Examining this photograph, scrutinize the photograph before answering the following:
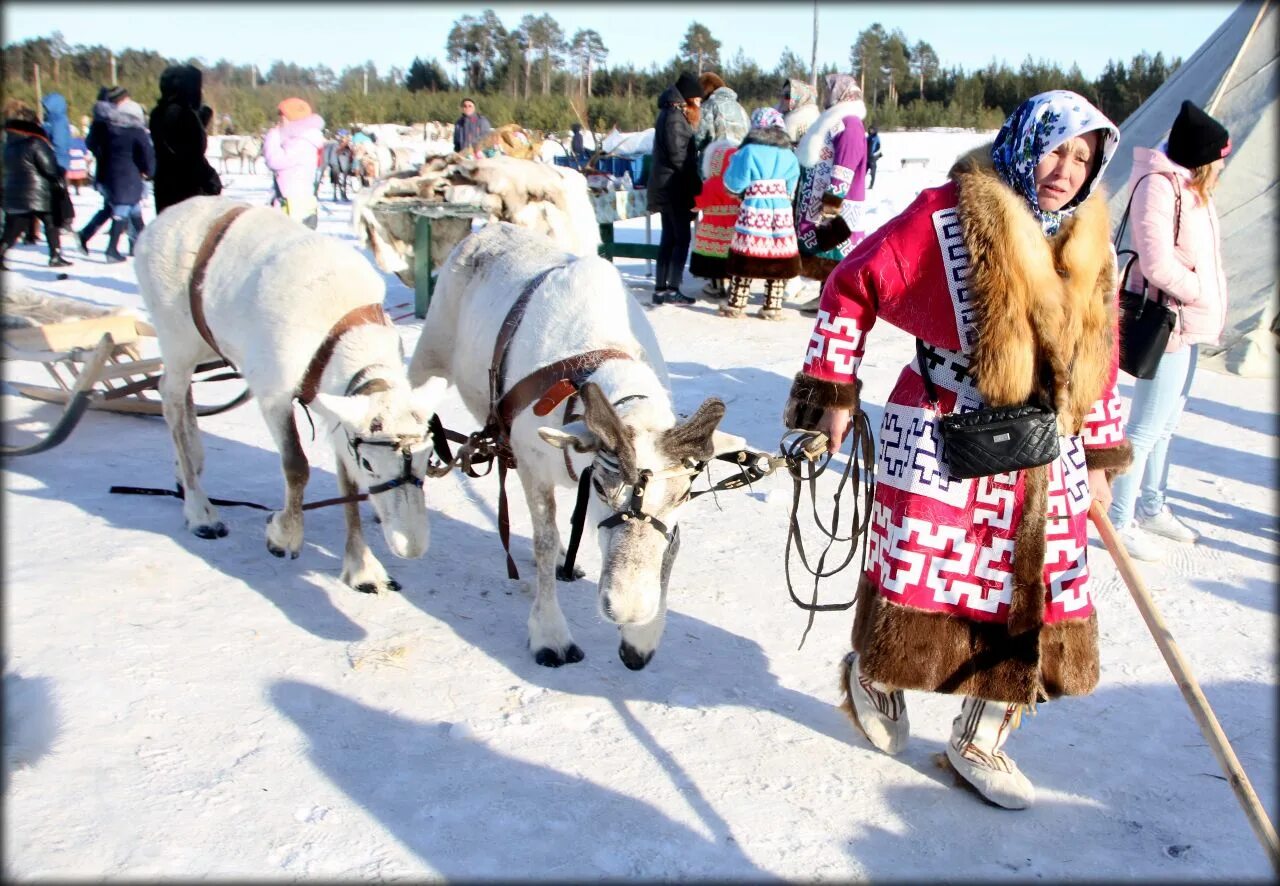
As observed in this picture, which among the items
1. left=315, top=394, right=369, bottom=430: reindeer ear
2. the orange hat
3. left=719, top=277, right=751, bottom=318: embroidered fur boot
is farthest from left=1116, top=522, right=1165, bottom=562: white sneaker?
the orange hat

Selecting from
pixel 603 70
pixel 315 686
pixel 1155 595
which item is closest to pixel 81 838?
pixel 315 686

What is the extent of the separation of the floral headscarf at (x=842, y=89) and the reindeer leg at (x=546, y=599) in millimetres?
7037

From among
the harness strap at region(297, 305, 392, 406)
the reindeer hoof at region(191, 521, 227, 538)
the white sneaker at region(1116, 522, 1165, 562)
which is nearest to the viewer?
the harness strap at region(297, 305, 392, 406)

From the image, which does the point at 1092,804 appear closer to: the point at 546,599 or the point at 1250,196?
the point at 546,599

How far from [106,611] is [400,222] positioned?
583 centimetres

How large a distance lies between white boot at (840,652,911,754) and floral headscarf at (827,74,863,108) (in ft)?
24.6

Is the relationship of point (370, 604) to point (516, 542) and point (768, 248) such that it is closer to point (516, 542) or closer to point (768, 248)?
point (516, 542)

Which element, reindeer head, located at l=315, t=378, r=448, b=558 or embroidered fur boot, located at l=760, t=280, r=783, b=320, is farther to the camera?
embroidered fur boot, located at l=760, t=280, r=783, b=320

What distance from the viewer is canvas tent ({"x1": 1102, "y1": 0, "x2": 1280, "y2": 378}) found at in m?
8.48

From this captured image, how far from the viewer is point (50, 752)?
2945mm

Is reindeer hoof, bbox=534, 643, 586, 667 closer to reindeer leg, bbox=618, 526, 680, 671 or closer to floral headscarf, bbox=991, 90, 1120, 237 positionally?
reindeer leg, bbox=618, 526, 680, 671

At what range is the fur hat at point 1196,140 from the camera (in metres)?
4.32

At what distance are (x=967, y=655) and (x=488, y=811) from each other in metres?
1.51

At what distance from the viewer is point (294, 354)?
4.07 meters
